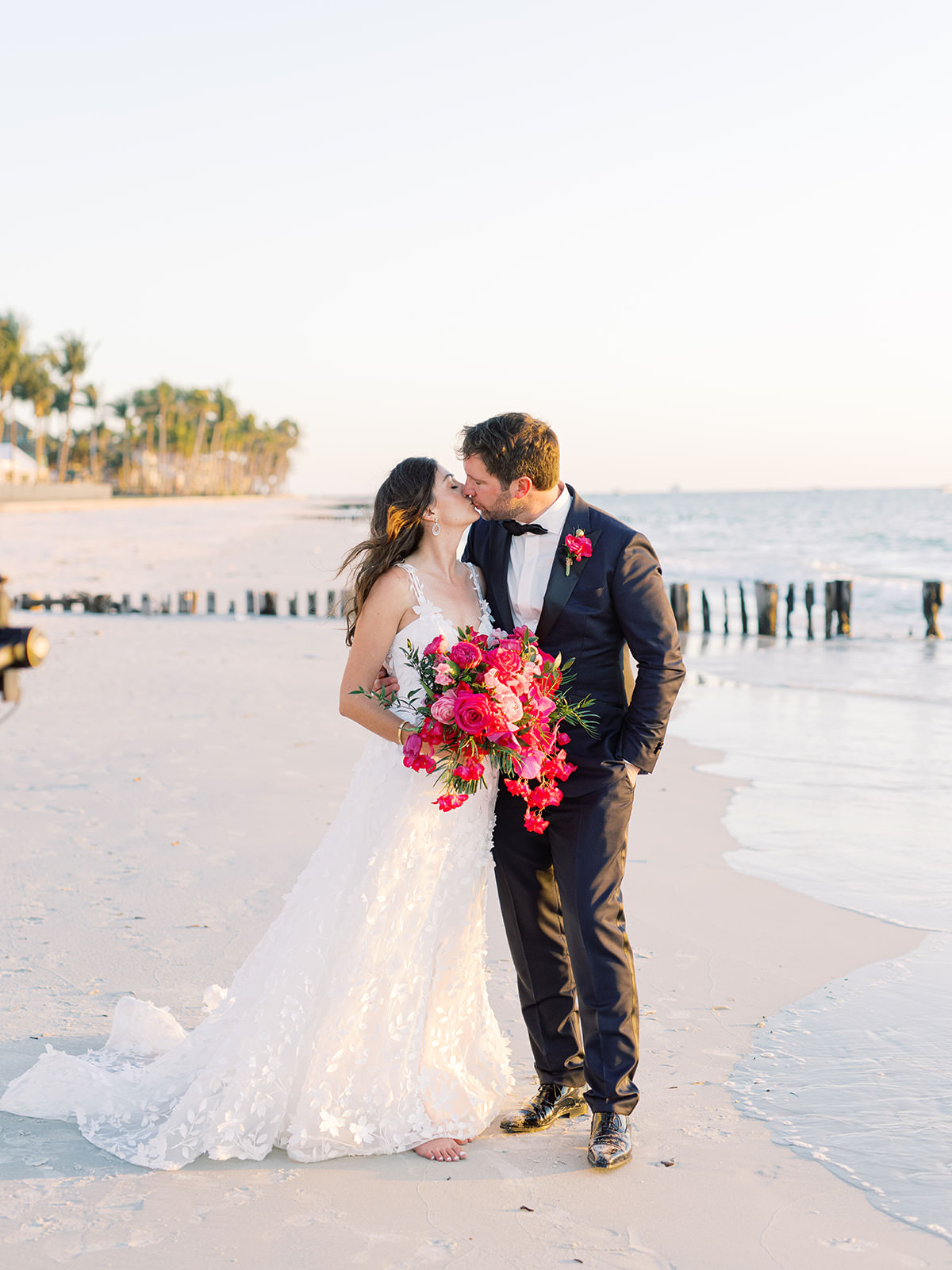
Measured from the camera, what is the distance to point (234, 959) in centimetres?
531

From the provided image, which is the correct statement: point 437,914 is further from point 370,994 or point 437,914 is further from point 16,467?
point 16,467

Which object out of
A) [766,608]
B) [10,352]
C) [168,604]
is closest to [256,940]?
[168,604]

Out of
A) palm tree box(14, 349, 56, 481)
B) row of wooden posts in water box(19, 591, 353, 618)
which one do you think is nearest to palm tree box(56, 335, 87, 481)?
palm tree box(14, 349, 56, 481)

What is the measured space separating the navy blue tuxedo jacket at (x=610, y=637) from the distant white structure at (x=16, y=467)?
9865 centimetres

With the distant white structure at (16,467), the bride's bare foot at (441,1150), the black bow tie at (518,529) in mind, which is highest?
the distant white structure at (16,467)

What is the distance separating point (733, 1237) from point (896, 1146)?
85cm

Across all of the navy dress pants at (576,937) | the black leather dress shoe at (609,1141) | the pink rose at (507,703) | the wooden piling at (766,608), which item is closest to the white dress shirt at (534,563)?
the pink rose at (507,703)

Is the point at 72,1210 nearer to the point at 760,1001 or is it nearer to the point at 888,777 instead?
the point at 760,1001

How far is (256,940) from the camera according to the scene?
5.53 metres

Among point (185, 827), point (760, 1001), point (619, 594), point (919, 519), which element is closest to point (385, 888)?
point (619, 594)

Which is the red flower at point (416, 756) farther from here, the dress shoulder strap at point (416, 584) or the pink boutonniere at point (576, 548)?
the pink boutonniere at point (576, 548)

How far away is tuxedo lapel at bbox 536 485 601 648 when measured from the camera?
12.9 ft

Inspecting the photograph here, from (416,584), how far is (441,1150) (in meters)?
1.87

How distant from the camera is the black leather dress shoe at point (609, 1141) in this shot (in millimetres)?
3592
